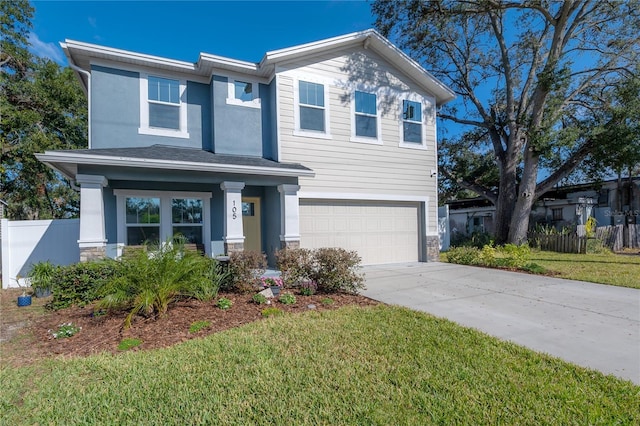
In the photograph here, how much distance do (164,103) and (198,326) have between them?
6803 mm

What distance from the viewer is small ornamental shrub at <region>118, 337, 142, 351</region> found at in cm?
387

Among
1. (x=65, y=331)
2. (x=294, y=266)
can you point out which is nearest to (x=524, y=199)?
(x=294, y=266)

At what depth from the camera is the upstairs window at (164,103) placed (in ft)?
28.6

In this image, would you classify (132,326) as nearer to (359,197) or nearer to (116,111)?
(116,111)

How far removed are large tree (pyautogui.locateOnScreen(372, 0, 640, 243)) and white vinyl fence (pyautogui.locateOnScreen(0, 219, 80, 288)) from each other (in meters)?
15.2

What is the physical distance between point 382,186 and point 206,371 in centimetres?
833

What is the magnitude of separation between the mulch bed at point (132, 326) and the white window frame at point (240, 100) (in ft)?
19.0

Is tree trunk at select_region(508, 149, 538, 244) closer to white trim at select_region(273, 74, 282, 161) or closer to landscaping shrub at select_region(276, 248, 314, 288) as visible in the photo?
white trim at select_region(273, 74, 282, 161)

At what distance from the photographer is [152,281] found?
15.6 feet

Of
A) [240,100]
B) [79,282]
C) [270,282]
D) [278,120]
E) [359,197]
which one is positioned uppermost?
[240,100]

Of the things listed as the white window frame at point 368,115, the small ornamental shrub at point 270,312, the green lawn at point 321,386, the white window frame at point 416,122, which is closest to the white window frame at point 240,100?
the white window frame at point 368,115

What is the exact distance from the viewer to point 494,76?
679 inches

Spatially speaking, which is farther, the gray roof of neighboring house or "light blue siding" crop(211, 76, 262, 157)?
"light blue siding" crop(211, 76, 262, 157)

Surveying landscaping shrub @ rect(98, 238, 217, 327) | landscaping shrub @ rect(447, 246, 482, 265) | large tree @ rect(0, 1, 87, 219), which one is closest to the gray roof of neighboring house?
landscaping shrub @ rect(98, 238, 217, 327)
